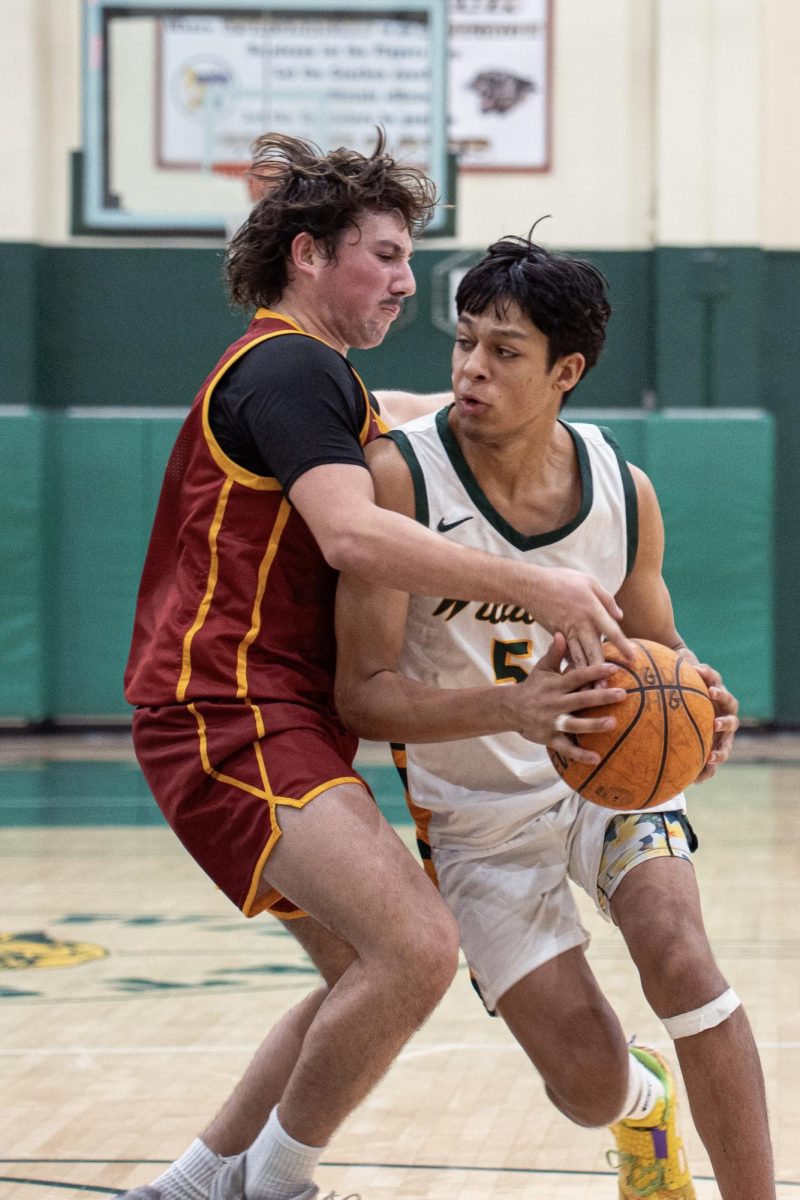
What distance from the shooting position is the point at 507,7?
10.8m

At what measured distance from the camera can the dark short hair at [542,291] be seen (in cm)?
284

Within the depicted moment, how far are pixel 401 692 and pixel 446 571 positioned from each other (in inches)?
11.6

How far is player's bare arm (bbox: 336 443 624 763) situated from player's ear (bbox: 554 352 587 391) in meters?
0.32

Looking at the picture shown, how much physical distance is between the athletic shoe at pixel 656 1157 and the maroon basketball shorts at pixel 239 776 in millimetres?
766

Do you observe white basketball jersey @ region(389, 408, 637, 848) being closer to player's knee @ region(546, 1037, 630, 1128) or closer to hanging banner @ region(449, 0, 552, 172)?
player's knee @ region(546, 1037, 630, 1128)

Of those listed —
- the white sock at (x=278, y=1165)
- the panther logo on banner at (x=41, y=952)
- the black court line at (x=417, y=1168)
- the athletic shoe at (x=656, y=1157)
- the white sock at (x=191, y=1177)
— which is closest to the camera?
the white sock at (x=278, y=1165)

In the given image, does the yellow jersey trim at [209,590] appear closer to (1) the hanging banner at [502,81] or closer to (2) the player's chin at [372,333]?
(2) the player's chin at [372,333]

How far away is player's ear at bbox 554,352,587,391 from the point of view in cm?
290

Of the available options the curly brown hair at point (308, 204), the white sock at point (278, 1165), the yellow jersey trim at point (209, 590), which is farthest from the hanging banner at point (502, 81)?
the white sock at point (278, 1165)

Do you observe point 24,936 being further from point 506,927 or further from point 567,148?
point 567,148

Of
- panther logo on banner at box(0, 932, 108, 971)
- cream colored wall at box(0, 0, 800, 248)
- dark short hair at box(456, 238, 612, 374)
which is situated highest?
cream colored wall at box(0, 0, 800, 248)

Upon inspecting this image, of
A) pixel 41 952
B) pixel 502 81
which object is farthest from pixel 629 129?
pixel 41 952

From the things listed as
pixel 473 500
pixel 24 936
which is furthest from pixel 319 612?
pixel 24 936

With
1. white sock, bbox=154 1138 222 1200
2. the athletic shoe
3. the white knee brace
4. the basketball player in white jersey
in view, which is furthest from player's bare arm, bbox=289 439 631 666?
white sock, bbox=154 1138 222 1200
